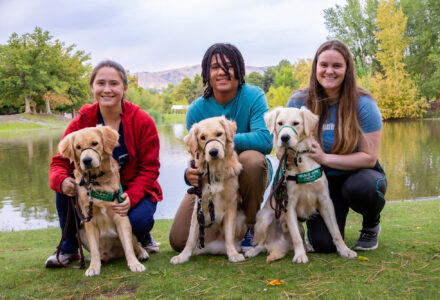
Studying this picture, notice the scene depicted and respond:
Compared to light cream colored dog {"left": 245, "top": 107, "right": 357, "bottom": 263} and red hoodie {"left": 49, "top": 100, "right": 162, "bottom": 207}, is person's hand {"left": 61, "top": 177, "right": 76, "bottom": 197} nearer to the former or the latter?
red hoodie {"left": 49, "top": 100, "right": 162, "bottom": 207}

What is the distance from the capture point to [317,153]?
11.4ft

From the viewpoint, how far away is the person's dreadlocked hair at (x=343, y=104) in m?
3.55

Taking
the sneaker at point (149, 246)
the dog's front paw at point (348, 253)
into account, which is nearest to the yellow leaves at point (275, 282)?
the dog's front paw at point (348, 253)

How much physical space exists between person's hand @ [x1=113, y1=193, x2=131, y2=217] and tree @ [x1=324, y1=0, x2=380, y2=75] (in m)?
49.9

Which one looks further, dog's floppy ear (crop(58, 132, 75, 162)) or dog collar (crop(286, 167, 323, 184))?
dog collar (crop(286, 167, 323, 184))

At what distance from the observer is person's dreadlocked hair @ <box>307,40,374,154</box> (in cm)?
355

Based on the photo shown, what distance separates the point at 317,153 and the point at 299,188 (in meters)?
0.40

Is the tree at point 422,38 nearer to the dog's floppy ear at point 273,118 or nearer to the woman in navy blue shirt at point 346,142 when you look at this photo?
the woman in navy blue shirt at point 346,142

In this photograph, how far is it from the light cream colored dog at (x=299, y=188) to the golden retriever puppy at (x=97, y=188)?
141 centimetres

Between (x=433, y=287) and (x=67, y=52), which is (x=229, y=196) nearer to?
(x=433, y=287)

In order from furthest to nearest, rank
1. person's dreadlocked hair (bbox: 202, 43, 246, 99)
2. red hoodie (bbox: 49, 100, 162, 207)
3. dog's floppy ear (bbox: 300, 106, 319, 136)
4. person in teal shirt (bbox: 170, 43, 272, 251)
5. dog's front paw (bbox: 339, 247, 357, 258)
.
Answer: person's dreadlocked hair (bbox: 202, 43, 246, 99)
person in teal shirt (bbox: 170, 43, 272, 251)
red hoodie (bbox: 49, 100, 162, 207)
dog's floppy ear (bbox: 300, 106, 319, 136)
dog's front paw (bbox: 339, 247, 357, 258)

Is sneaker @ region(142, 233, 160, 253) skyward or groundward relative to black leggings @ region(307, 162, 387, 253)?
groundward

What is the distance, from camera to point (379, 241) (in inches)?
149

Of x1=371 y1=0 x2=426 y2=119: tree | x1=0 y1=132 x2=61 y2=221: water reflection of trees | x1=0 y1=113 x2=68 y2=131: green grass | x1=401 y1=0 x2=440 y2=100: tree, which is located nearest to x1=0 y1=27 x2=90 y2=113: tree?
x1=0 y1=113 x2=68 y2=131: green grass
